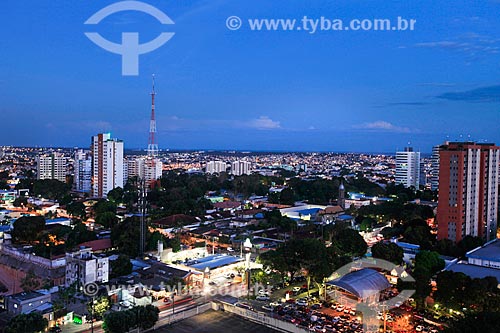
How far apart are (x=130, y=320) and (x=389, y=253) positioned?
10519 mm

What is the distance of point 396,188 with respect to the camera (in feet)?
130

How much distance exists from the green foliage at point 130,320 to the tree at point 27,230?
1258cm

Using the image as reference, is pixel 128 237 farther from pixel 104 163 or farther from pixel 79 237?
pixel 104 163

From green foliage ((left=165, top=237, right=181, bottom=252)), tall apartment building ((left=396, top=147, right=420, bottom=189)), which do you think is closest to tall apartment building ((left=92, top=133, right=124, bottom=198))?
green foliage ((left=165, top=237, right=181, bottom=252))

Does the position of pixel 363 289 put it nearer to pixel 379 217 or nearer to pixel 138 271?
pixel 138 271

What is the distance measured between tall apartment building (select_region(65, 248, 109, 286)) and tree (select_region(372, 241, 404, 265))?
9988 mm

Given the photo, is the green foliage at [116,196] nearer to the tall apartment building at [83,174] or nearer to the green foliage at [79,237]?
the tall apartment building at [83,174]

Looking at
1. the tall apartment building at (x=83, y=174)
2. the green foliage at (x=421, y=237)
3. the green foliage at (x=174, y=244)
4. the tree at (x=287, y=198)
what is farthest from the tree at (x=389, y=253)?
the tall apartment building at (x=83, y=174)

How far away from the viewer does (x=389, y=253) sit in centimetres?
1672

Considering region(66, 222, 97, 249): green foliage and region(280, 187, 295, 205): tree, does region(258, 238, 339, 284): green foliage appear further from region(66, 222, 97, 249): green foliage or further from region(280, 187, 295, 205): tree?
region(280, 187, 295, 205): tree

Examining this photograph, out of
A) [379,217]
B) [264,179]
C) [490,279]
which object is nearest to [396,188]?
[379,217]

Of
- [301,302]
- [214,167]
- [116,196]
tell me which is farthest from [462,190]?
[214,167]

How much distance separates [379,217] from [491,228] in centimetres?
692

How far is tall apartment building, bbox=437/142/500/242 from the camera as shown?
754 inches
